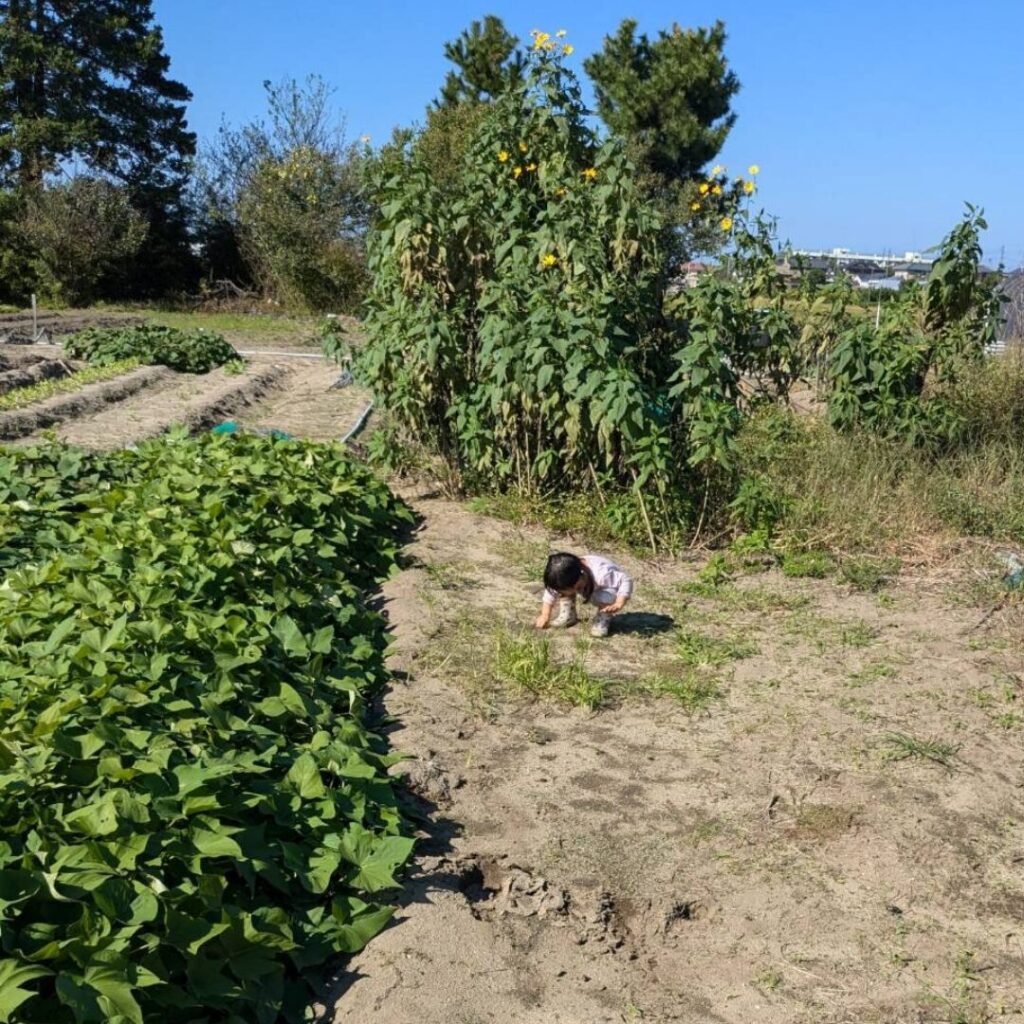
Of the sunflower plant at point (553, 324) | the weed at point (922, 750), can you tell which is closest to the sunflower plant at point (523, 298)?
the sunflower plant at point (553, 324)

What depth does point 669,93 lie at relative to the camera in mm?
26359

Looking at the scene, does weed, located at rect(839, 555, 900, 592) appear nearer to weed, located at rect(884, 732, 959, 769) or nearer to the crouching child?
the crouching child

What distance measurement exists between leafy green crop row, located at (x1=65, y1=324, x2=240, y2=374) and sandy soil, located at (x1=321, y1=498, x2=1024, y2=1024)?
10.3 metres

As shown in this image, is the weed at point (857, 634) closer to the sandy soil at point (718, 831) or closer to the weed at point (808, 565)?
the sandy soil at point (718, 831)

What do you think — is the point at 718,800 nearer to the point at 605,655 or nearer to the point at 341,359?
the point at 605,655

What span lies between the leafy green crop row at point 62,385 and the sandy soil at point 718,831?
23.9ft

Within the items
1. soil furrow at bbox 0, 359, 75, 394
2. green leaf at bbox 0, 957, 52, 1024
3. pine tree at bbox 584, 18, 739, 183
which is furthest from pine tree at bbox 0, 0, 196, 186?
green leaf at bbox 0, 957, 52, 1024

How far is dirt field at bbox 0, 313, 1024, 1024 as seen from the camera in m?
3.10

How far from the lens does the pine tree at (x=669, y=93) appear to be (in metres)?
26.2

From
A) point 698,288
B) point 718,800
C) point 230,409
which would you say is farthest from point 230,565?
point 230,409

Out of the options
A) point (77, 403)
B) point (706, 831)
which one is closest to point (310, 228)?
point (77, 403)

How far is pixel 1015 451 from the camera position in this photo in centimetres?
802

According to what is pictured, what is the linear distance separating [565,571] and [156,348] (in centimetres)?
1145

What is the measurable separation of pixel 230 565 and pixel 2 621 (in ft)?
3.21
